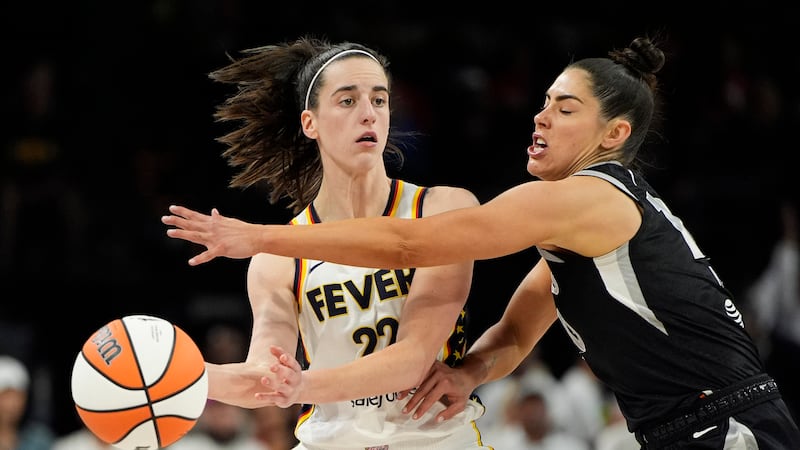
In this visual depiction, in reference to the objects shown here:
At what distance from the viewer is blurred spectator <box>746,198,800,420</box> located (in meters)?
11.5

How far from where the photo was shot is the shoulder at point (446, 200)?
5.27 meters

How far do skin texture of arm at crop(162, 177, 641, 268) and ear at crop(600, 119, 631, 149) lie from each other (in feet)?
1.44

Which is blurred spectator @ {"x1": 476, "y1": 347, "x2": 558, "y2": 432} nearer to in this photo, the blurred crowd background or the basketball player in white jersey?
the blurred crowd background


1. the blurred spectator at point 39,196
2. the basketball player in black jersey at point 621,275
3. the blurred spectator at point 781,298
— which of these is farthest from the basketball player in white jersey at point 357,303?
the blurred spectator at point 781,298

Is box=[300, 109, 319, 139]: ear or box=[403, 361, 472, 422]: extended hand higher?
box=[300, 109, 319, 139]: ear

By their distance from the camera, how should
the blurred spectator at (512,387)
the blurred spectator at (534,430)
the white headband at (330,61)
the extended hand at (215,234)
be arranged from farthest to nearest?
the blurred spectator at (512,387), the blurred spectator at (534,430), the white headband at (330,61), the extended hand at (215,234)

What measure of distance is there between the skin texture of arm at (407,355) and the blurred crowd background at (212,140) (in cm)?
610

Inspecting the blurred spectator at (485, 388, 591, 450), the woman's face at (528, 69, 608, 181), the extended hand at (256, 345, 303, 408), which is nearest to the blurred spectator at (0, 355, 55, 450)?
the blurred spectator at (485, 388, 591, 450)

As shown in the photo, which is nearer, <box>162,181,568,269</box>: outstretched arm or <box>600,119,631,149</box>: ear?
<box>162,181,568,269</box>: outstretched arm

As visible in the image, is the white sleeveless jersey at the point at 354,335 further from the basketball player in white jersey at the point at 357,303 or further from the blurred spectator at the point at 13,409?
the blurred spectator at the point at 13,409

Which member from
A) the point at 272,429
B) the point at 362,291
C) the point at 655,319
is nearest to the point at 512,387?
the point at 272,429

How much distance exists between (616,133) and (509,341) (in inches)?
51.6

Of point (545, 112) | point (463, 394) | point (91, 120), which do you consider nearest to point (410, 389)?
point (463, 394)

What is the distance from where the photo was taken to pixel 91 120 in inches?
473
